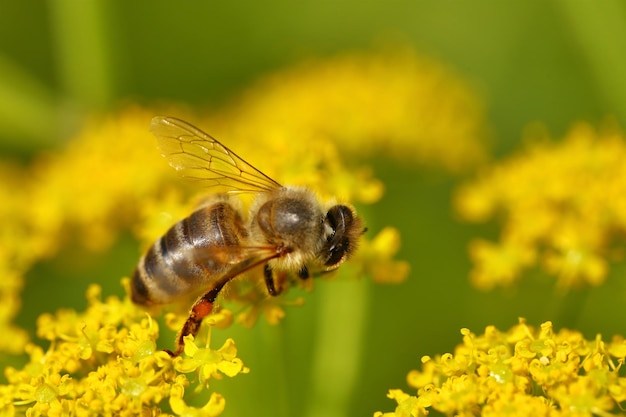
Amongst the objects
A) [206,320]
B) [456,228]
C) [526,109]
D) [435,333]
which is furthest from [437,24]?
[206,320]

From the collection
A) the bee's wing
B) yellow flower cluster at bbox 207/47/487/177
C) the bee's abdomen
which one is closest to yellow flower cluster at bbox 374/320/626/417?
the bee's abdomen

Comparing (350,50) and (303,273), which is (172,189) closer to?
(303,273)

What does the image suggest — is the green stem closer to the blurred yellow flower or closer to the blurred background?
the blurred background

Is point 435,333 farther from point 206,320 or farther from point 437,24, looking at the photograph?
point 437,24

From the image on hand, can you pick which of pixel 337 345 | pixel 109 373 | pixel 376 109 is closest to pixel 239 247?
pixel 109 373

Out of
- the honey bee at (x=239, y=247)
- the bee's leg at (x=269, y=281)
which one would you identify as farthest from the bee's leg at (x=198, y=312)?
the bee's leg at (x=269, y=281)
